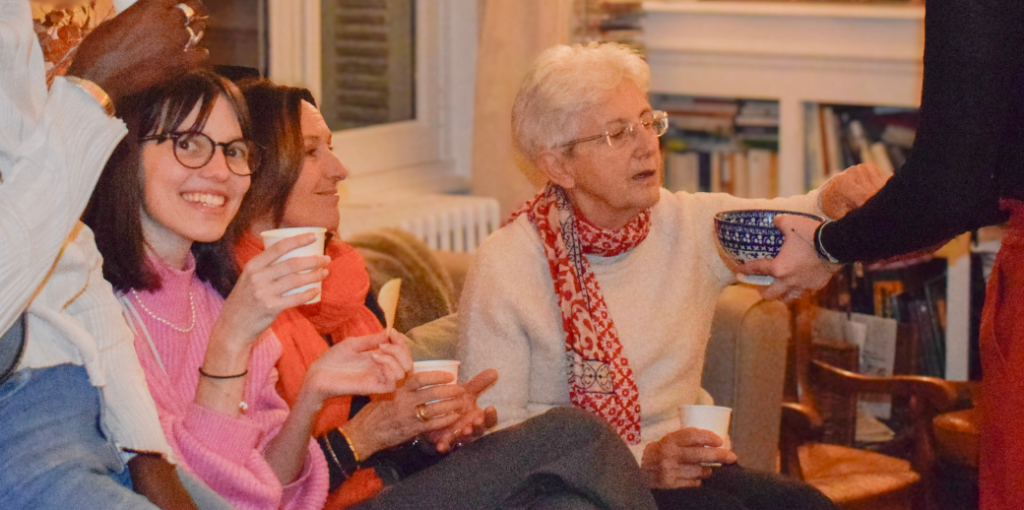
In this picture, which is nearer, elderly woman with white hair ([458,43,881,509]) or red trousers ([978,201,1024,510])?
red trousers ([978,201,1024,510])

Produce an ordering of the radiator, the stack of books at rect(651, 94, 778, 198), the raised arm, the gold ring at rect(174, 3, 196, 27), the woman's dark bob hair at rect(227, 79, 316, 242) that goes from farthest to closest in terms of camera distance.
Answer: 1. the stack of books at rect(651, 94, 778, 198)
2. the radiator
3. the woman's dark bob hair at rect(227, 79, 316, 242)
4. the gold ring at rect(174, 3, 196, 27)
5. the raised arm

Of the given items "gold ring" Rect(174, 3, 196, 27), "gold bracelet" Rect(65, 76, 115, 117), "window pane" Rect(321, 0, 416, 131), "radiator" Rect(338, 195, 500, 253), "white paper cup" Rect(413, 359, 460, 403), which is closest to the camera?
"gold bracelet" Rect(65, 76, 115, 117)

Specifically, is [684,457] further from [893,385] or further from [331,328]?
[893,385]

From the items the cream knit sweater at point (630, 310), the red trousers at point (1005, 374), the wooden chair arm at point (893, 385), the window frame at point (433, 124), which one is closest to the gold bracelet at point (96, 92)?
the cream knit sweater at point (630, 310)

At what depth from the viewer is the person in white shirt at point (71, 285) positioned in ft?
4.02

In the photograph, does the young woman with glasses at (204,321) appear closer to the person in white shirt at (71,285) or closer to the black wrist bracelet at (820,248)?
the person in white shirt at (71,285)

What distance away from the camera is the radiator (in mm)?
3477

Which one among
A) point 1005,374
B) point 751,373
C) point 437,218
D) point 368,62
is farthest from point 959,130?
point 368,62

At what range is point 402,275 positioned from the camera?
8.27 ft

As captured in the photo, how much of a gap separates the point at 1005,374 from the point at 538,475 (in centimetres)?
65

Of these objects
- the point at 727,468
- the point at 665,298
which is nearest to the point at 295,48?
the point at 665,298

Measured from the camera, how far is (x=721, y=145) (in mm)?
4098

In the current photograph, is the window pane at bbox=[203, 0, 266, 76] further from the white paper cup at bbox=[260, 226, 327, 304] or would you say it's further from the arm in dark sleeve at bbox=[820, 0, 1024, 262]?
the arm in dark sleeve at bbox=[820, 0, 1024, 262]

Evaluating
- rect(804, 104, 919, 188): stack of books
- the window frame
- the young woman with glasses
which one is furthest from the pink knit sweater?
rect(804, 104, 919, 188): stack of books
